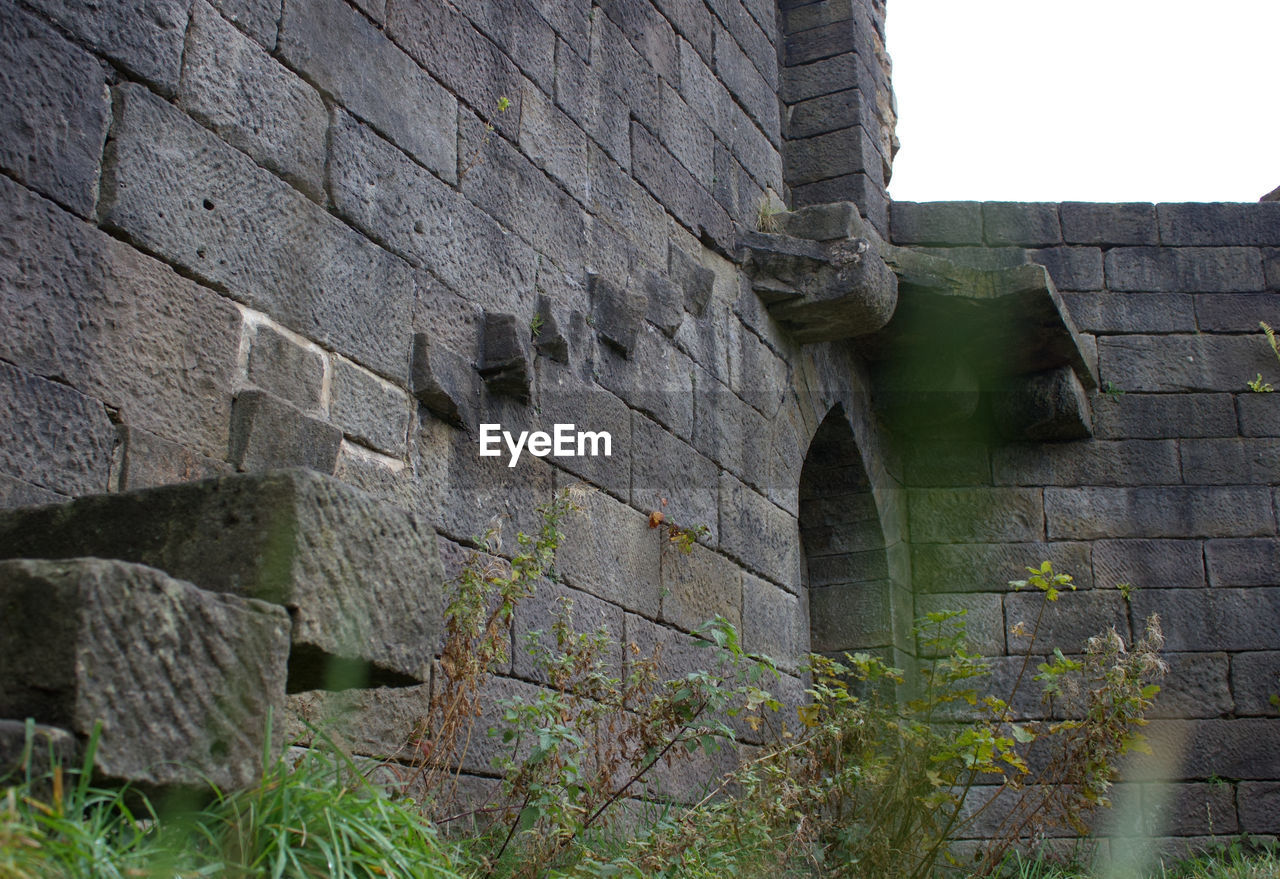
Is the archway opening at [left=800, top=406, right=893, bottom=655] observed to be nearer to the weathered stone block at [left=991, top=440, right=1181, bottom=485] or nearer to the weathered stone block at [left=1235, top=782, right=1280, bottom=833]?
the weathered stone block at [left=991, top=440, right=1181, bottom=485]

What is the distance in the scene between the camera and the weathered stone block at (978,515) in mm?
6598

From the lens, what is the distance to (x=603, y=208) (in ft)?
13.9

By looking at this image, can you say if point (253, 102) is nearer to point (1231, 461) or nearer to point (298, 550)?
point (298, 550)

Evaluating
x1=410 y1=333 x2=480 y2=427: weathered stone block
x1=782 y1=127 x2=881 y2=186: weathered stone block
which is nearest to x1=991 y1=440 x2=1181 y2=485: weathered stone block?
x1=782 y1=127 x2=881 y2=186: weathered stone block

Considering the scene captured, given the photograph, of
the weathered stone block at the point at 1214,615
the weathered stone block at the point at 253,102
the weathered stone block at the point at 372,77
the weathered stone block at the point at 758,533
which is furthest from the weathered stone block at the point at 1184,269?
the weathered stone block at the point at 253,102

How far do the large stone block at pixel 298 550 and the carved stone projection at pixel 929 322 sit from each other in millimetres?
3630

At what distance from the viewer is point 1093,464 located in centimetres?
669

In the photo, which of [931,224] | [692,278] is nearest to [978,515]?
[931,224]

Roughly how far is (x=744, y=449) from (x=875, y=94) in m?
2.51

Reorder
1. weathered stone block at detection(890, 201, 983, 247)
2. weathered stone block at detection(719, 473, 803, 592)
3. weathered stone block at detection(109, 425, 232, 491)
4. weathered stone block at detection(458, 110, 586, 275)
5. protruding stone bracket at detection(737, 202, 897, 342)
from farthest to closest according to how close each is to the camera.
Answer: weathered stone block at detection(890, 201, 983, 247) → protruding stone bracket at detection(737, 202, 897, 342) → weathered stone block at detection(719, 473, 803, 592) → weathered stone block at detection(458, 110, 586, 275) → weathered stone block at detection(109, 425, 232, 491)

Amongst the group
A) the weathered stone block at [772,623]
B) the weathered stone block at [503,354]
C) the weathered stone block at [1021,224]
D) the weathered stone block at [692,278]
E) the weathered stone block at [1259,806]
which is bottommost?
the weathered stone block at [1259,806]

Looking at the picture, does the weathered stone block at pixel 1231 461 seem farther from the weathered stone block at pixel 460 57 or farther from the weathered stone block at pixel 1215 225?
the weathered stone block at pixel 460 57

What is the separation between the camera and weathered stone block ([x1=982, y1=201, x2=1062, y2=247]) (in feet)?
22.3

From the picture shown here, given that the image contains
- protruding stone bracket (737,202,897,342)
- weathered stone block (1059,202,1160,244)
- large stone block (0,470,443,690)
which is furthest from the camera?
weathered stone block (1059,202,1160,244)
